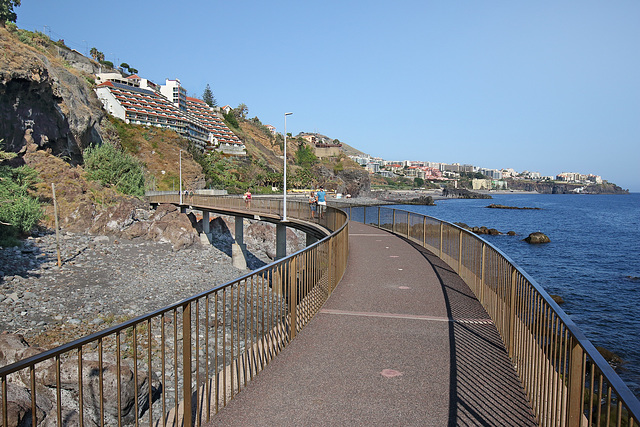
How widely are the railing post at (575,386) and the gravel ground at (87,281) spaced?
15335 millimetres

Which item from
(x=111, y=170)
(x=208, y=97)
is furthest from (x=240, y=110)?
(x=111, y=170)

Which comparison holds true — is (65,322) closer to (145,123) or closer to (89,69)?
(145,123)

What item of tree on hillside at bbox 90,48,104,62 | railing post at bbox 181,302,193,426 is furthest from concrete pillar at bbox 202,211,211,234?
tree on hillside at bbox 90,48,104,62

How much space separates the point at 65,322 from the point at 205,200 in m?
27.0

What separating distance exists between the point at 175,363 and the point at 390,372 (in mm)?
2438

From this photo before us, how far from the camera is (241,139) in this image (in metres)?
145

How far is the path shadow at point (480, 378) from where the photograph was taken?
4.23 meters

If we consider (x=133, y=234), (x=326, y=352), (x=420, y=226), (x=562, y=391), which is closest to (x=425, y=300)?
(x=326, y=352)

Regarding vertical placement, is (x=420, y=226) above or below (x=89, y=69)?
below

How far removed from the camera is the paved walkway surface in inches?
167

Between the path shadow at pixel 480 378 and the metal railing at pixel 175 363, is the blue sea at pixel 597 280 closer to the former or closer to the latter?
the path shadow at pixel 480 378

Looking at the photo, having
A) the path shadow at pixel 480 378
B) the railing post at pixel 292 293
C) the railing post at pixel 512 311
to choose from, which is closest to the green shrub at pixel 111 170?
the railing post at pixel 292 293

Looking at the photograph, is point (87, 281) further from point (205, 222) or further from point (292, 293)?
point (205, 222)

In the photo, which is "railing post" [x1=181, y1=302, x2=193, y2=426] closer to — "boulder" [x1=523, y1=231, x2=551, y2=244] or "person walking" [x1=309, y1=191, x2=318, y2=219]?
"person walking" [x1=309, y1=191, x2=318, y2=219]
